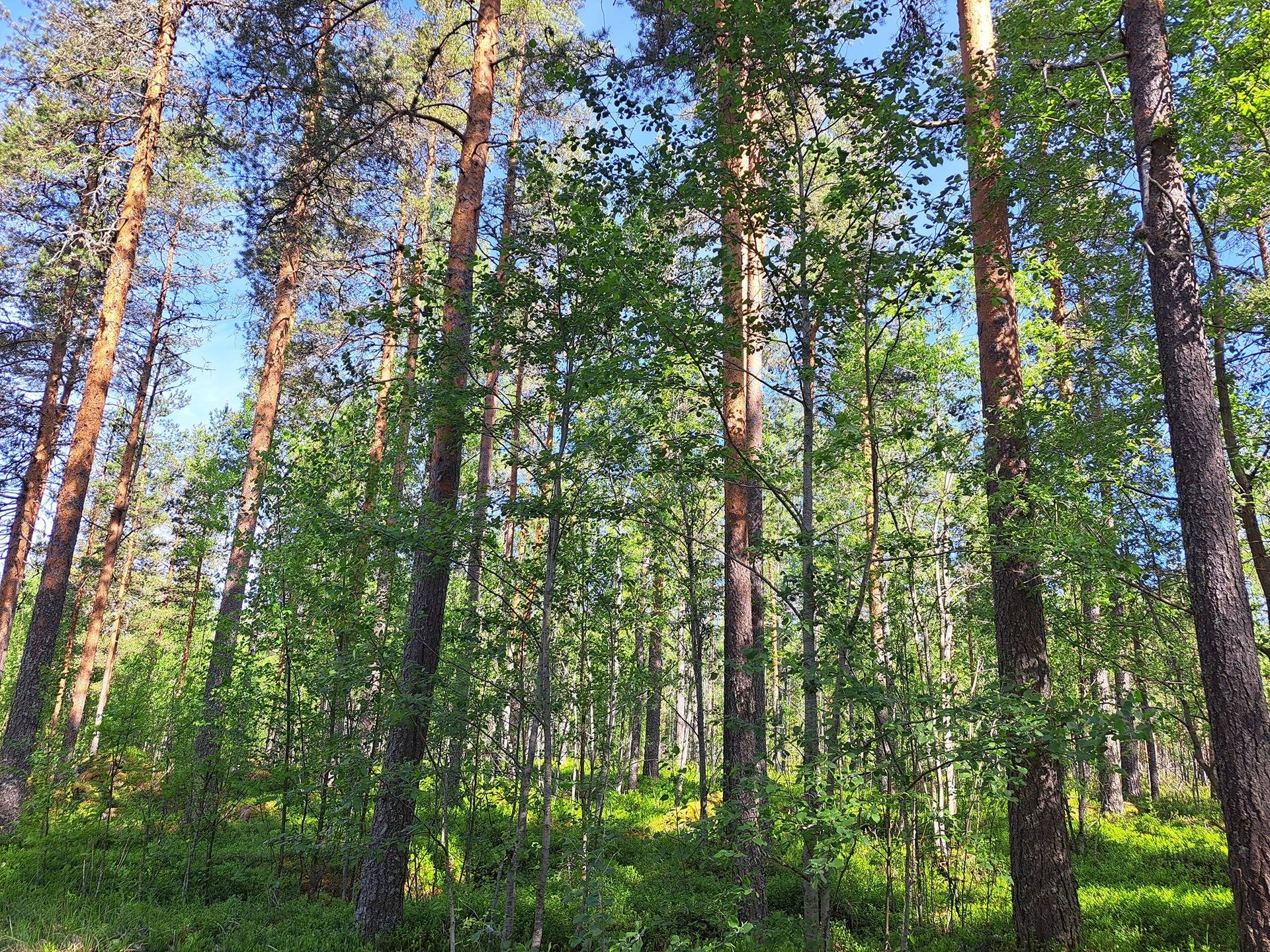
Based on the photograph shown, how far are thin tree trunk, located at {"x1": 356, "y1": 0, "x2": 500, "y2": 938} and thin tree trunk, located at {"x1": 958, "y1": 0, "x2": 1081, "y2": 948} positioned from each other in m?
4.49

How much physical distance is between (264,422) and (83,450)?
2789mm

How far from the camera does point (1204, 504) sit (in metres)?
5.23

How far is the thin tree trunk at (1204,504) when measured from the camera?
4723 mm

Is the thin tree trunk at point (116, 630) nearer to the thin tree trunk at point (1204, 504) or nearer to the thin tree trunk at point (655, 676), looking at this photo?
the thin tree trunk at point (655, 676)

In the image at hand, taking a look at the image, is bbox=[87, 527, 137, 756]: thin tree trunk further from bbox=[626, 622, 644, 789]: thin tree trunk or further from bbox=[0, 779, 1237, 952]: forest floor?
bbox=[626, 622, 644, 789]: thin tree trunk

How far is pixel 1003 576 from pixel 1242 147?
6572 mm

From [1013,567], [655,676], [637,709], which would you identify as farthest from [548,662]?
[637,709]

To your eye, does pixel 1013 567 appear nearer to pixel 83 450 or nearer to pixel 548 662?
pixel 548 662

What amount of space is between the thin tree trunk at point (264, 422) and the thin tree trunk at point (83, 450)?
7.57ft

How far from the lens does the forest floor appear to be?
620 cm

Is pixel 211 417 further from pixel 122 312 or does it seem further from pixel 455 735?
pixel 455 735

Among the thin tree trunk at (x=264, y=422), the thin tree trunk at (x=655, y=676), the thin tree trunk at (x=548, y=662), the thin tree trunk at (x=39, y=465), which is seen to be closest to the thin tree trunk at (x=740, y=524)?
the thin tree trunk at (x=655, y=676)

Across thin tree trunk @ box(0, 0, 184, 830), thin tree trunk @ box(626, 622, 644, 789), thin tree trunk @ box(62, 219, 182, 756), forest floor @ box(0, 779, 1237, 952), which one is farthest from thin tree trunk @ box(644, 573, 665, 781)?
thin tree trunk @ box(62, 219, 182, 756)

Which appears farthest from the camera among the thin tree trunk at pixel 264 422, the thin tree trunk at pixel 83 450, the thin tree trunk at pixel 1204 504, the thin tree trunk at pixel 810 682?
the thin tree trunk at pixel 83 450
